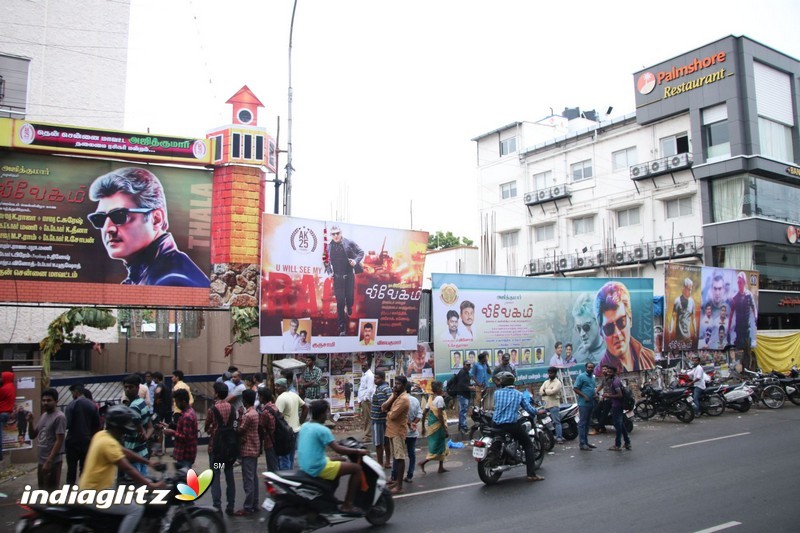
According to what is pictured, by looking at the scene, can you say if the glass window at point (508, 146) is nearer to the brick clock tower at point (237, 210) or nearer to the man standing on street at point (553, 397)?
the brick clock tower at point (237, 210)

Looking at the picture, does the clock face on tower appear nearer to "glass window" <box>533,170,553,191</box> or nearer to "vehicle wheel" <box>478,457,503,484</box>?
"vehicle wheel" <box>478,457,503,484</box>

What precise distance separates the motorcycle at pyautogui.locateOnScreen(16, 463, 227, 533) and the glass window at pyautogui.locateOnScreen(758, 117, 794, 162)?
38003 mm

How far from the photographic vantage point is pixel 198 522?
6117mm

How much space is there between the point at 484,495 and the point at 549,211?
38793 millimetres

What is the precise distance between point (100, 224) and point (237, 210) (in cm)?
302

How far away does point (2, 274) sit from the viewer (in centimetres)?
1265

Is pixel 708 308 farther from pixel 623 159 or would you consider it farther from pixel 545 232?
pixel 545 232

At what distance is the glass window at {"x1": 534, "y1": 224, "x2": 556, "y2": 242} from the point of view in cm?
4556

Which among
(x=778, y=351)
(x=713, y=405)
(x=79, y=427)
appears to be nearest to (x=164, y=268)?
(x=79, y=427)

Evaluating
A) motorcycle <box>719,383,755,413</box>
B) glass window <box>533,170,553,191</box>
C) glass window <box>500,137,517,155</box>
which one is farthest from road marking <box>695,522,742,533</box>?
glass window <box>500,137,517,155</box>

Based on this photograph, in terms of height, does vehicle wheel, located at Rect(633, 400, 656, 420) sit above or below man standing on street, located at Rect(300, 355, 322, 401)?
below

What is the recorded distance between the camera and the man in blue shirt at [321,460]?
22.7 feet

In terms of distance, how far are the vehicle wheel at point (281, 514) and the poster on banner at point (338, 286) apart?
281 inches

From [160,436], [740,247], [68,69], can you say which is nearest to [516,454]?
[160,436]
